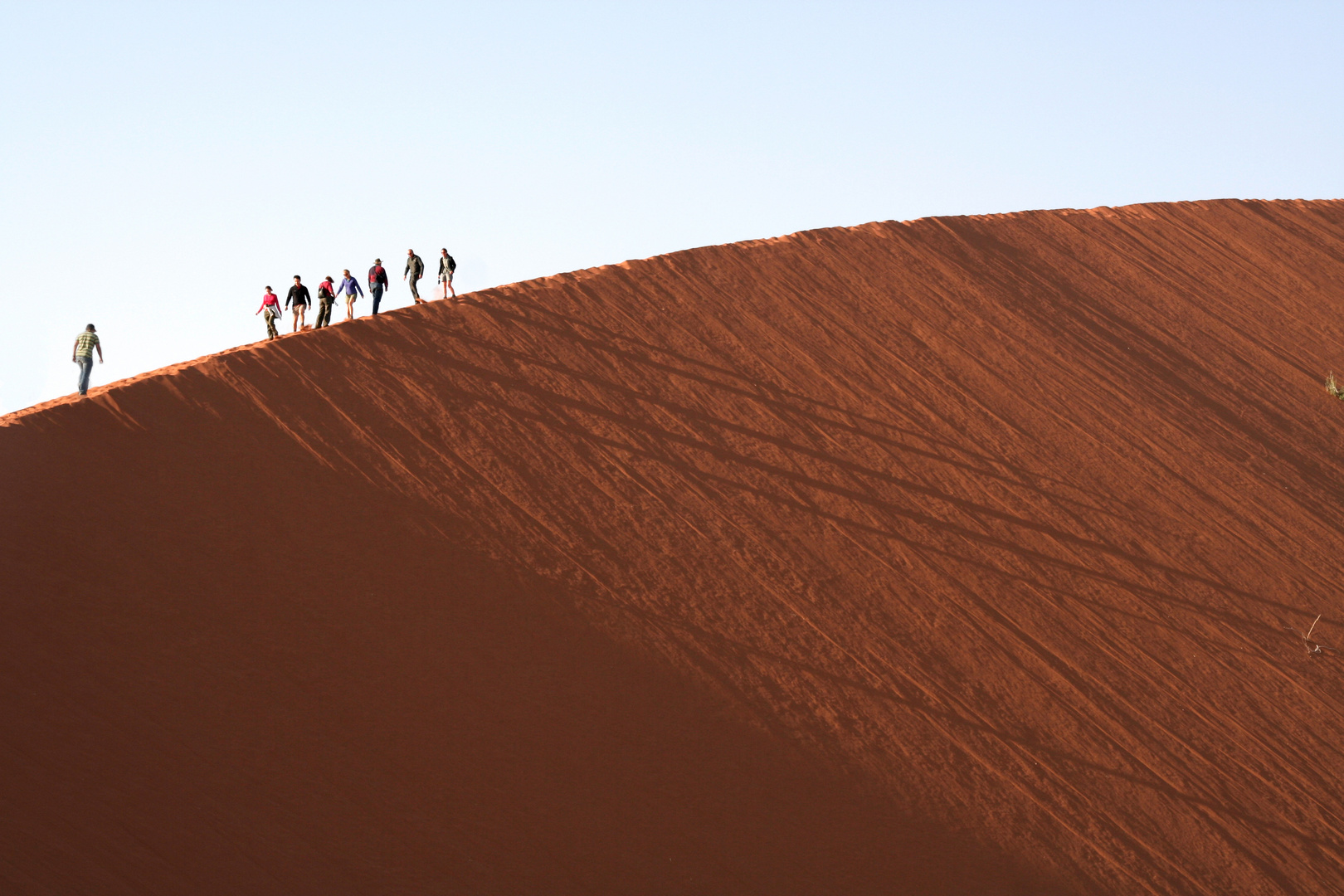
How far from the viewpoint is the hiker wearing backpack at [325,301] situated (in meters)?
15.7

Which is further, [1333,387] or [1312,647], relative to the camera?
[1333,387]

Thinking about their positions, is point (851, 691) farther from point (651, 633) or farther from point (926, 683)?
point (651, 633)

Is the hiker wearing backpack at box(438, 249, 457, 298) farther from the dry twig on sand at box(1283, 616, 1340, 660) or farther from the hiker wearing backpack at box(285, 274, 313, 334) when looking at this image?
the dry twig on sand at box(1283, 616, 1340, 660)

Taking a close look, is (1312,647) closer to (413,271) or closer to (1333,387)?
(1333,387)

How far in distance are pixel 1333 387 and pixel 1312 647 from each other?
8.30 m

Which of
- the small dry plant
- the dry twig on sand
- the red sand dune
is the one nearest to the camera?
the red sand dune

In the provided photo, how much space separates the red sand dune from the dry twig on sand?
0.44 feet

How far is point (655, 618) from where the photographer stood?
1327 cm

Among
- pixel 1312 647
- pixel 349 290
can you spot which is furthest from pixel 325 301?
pixel 1312 647

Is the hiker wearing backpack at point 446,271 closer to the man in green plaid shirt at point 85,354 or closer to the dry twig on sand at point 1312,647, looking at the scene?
the man in green plaid shirt at point 85,354

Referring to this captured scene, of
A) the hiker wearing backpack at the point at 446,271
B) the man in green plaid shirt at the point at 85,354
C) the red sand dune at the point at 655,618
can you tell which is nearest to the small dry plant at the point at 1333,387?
the red sand dune at the point at 655,618

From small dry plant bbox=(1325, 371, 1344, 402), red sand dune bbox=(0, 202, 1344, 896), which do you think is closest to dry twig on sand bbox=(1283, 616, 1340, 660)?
red sand dune bbox=(0, 202, 1344, 896)

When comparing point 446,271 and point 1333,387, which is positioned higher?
point 1333,387

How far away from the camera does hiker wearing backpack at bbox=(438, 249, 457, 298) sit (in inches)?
653
